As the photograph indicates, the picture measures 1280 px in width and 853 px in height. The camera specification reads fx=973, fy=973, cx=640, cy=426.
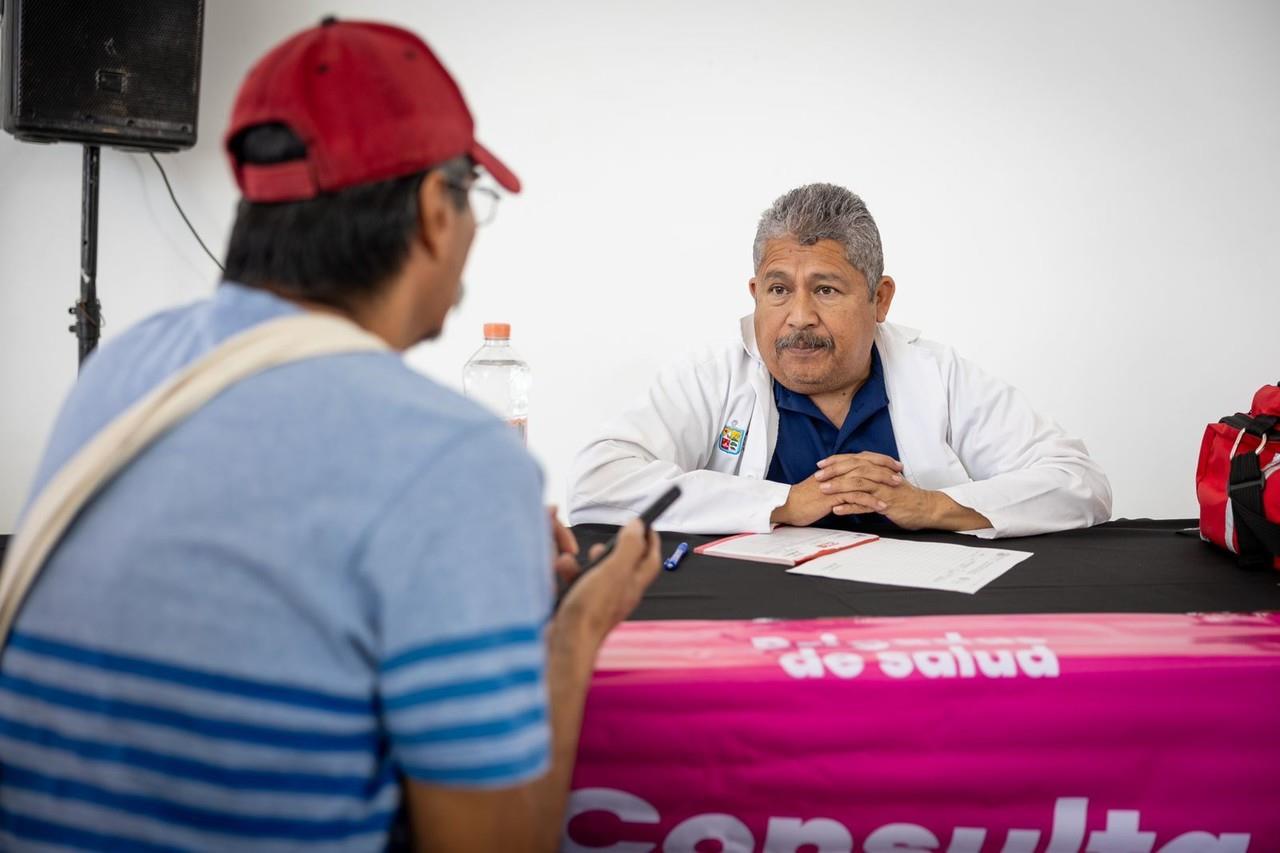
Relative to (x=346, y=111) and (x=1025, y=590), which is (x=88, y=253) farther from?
(x=1025, y=590)

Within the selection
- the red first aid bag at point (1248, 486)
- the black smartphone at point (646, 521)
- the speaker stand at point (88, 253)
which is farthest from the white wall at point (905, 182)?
the black smartphone at point (646, 521)

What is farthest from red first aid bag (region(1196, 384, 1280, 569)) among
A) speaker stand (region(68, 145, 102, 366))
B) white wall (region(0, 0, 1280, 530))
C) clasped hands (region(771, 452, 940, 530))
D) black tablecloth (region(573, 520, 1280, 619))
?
speaker stand (region(68, 145, 102, 366))

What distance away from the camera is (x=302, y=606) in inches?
24.3

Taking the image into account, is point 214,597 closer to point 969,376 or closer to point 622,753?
point 622,753

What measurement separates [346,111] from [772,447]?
5.04ft

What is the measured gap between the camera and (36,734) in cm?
70

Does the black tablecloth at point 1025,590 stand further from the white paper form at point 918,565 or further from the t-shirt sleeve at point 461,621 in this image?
the t-shirt sleeve at point 461,621

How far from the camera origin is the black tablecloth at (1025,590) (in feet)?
4.05

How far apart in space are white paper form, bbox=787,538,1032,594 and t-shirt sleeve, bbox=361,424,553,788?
2.73ft

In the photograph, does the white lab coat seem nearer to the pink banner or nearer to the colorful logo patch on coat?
the colorful logo patch on coat

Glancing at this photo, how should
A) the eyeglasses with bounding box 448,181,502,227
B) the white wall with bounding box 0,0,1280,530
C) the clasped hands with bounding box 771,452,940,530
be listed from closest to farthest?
the eyeglasses with bounding box 448,181,502,227
the clasped hands with bounding box 771,452,940,530
the white wall with bounding box 0,0,1280,530

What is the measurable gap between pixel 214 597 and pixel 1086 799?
0.96 m

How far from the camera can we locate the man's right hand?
5.82 ft

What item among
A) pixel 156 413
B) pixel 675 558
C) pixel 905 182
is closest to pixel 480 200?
pixel 156 413
